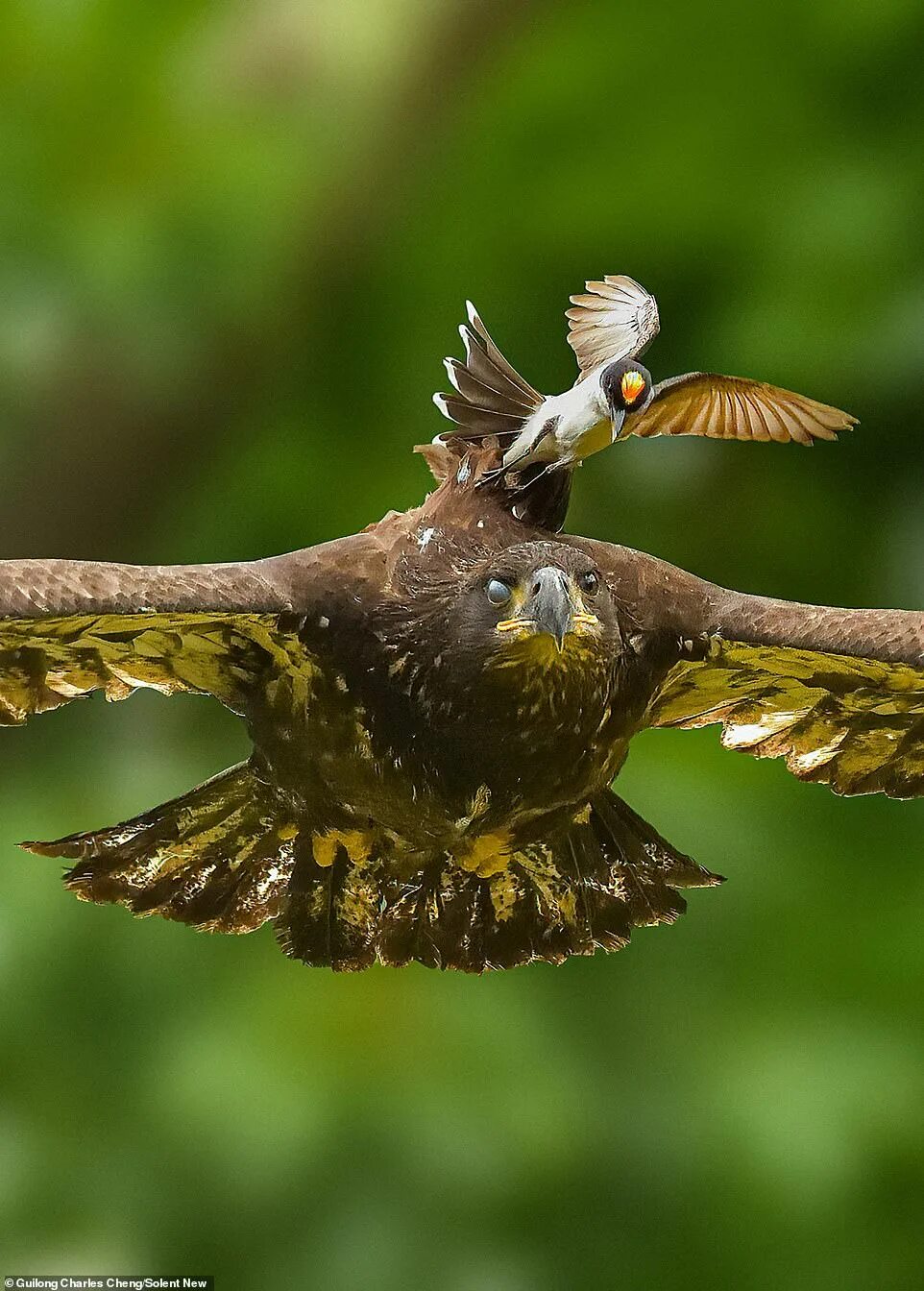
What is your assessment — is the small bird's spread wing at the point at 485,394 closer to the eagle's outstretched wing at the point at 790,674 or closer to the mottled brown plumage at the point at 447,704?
the mottled brown plumage at the point at 447,704

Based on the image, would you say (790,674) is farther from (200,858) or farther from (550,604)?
(200,858)

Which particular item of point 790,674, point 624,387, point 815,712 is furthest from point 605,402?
point 815,712

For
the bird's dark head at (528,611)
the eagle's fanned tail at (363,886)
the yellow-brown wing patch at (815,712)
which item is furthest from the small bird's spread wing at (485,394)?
the eagle's fanned tail at (363,886)

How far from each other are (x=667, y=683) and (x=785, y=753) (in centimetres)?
43

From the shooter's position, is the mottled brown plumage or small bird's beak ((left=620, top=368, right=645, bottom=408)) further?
the mottled brown plumage

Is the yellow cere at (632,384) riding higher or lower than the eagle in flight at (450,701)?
higher

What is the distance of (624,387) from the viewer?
280 centimetres

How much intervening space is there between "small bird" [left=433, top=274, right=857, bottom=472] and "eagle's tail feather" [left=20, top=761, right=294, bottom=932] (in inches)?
28.2

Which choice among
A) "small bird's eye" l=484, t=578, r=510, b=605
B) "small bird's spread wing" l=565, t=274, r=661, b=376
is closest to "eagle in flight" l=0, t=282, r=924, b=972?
"small bird's eye" l=484, t=578, r=510, b=605

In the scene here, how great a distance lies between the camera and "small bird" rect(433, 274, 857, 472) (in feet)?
9.44

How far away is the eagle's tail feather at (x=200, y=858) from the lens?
3.48 meters

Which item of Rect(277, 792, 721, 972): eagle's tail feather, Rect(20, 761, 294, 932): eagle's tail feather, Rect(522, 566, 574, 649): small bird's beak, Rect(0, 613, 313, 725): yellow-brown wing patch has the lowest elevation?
Rect(277, 792, 721, 972): eagle's tail feather

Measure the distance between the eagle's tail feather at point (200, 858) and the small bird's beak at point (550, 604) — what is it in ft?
2.41

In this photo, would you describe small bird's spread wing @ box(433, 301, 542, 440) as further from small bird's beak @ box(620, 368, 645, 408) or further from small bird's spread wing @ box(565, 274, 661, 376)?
small bird's beak @ box(620, 368, 645, 408)
